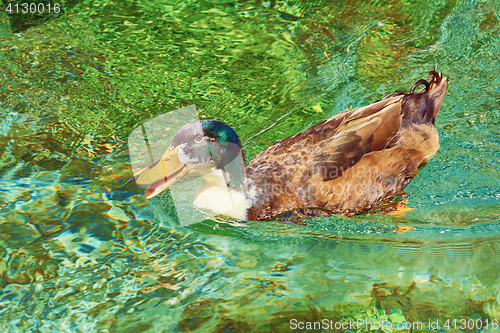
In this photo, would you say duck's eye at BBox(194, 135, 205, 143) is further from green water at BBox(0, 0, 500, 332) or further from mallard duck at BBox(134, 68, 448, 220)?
green water at BBox(0, 0, 500, 332)

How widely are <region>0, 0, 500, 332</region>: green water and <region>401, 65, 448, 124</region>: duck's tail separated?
0.55m

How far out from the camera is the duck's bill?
3.83 m

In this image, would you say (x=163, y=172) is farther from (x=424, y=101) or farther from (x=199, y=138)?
(x=424, y=101)

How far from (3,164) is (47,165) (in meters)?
0.40

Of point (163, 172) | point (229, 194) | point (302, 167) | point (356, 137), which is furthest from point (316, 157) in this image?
point (163, 172)

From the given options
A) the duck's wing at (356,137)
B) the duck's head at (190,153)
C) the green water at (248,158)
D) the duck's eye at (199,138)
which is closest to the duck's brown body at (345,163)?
the duck's wing at (356,137)

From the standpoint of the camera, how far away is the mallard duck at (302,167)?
394cm

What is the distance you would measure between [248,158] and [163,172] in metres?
1.42

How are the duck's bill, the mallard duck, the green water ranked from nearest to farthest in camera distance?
the green water, the duck's bill, the mallard duck

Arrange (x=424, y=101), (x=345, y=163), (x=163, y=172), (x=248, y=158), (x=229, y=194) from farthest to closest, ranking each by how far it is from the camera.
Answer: (x=248, y=158) → (x=424, y=101) → (x=229, y=194) → (x=345, y=163) → (x=163, y=172)

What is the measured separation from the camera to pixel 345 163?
13.2 feet

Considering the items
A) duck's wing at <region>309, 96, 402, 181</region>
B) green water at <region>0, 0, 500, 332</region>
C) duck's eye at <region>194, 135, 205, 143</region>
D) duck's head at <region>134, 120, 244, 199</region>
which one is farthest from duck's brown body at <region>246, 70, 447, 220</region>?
duck's eye at <region>194, 135, 205, 143</region>

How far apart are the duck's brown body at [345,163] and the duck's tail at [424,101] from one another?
0.01m

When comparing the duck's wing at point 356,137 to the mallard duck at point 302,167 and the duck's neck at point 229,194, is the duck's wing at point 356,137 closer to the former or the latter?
the mallard duck at point 302,167
